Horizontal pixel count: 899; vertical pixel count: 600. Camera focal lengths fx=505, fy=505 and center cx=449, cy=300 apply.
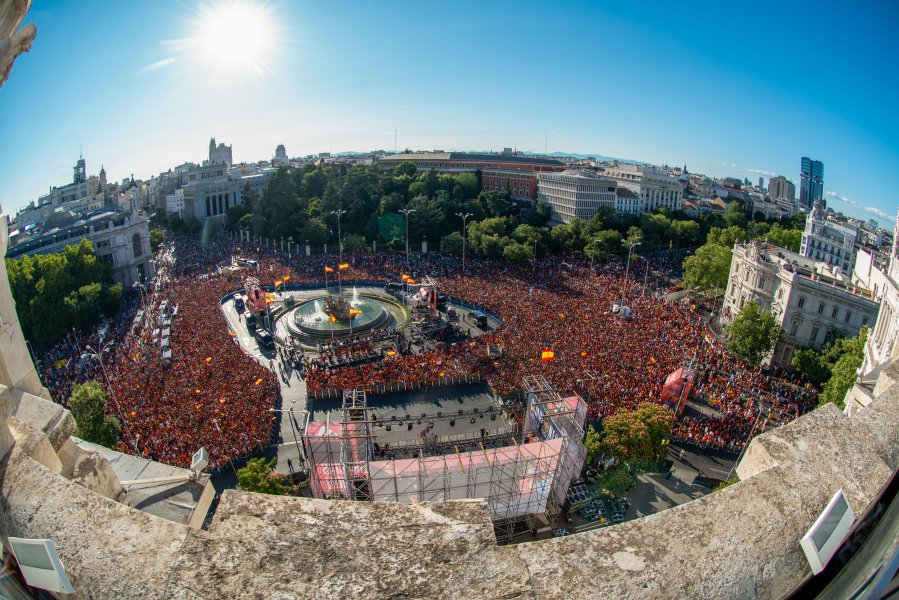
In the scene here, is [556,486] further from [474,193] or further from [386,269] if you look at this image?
[474,193]

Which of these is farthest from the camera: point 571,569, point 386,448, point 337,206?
point 337,206

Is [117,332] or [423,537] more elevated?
[423,537]

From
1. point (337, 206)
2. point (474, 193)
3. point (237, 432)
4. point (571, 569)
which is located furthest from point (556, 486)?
point (474, 193)

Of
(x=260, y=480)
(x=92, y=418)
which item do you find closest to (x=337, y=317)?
(x=92, y=418)

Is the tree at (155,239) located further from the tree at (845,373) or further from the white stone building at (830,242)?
the white stone building at (830,242)

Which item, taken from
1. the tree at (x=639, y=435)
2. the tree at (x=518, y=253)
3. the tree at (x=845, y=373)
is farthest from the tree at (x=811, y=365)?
the tree at (x=518, y=253)

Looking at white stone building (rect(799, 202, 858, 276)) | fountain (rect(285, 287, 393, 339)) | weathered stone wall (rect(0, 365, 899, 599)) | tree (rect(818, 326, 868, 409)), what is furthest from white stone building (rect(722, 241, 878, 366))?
weathered stone wall (rect(0, 365, 899, 599))
